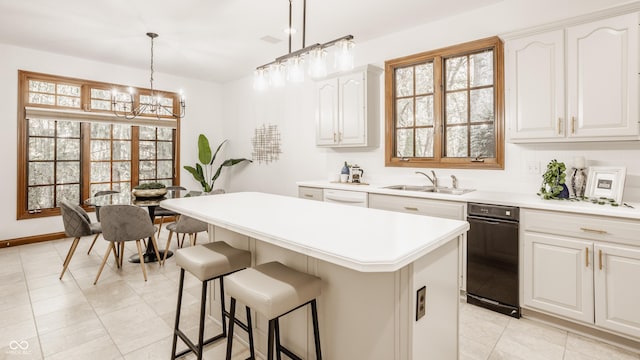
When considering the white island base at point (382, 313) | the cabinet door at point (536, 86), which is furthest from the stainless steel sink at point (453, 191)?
the white island base at point (382, 313)

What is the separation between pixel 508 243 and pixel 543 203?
15.6 inches

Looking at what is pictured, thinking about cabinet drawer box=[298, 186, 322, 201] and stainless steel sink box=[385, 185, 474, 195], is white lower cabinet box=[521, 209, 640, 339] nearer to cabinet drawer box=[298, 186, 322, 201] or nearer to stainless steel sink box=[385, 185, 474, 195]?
stainless steel sink box=[385, 185, 474, 195]

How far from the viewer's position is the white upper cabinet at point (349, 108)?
3945 mm

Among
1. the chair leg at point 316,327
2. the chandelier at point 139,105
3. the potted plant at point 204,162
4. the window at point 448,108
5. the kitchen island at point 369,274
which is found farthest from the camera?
the potted plant at point 204,162

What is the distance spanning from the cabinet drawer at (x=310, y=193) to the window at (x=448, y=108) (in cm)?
93

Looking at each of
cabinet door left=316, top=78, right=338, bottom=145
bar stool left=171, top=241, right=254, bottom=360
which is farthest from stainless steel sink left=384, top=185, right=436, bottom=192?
bar stool left=171, top=241, right=254, bottom=360

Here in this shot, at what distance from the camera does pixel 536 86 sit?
2.71 m

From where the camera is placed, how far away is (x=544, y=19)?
116 inches

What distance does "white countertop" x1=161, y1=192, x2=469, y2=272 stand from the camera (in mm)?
1250

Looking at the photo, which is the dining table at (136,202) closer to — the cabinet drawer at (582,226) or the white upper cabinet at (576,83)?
the cabinet drawer at (582,226)

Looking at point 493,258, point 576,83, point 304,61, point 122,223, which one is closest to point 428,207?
point 493,258

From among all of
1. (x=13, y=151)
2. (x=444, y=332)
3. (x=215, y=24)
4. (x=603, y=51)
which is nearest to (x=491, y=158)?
(x=603, y=51)

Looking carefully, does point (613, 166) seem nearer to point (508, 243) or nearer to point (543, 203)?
point (543, 203)

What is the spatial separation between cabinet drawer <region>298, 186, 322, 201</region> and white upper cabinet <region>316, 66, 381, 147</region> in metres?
0.63
